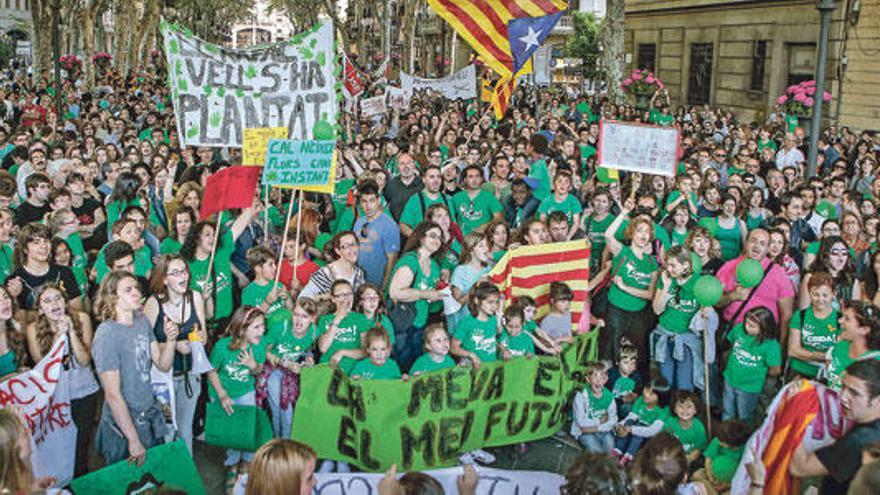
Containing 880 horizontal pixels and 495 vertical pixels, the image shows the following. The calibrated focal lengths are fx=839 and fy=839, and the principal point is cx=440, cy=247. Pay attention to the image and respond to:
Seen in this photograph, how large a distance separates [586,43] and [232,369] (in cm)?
4394

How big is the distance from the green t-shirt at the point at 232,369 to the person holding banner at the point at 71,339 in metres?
0.77

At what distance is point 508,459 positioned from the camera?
20.3ft

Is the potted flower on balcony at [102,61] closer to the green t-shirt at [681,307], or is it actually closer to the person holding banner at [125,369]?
the person holding banner at [125,369]

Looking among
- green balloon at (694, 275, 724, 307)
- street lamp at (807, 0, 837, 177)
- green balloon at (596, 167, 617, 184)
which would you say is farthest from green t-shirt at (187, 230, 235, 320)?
street lamp at (807, 0, 837, 177)

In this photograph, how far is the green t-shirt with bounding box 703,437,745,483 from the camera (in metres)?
5.02

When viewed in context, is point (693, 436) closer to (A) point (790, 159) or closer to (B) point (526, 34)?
(B) point (526, 34)

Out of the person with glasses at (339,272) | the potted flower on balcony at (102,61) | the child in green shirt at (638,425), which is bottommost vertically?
the child in green shirt at (638,425)

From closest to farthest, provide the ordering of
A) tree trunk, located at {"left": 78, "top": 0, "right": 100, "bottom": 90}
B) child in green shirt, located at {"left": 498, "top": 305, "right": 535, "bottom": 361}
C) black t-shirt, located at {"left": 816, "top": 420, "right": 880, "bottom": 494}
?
black t-shirt, located at {"left": 816, "top": 420, "right": 880, "bottom": 494}, child in green shirt, located at {"left": 498, "top": 305, "right": 535, "bottom": 361}, tree trunk, located at {"left": 78, "top": 0, "right": 100, "bottom": 90}

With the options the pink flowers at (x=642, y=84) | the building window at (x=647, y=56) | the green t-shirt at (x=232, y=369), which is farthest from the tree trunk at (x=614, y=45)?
the green t-shirt at (x=232, y=369)

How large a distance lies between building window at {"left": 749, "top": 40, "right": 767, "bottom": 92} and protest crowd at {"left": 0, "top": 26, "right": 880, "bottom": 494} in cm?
1732

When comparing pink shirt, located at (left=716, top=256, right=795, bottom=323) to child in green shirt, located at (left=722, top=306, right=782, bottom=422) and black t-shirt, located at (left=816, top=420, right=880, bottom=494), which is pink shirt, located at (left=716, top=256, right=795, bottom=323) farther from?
black t-shirt, located at (left=816, top=420, right=880, bottom=494)

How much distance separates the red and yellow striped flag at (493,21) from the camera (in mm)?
11156

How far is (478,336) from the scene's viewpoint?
235 inches

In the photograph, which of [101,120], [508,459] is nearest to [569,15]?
[101,120]
